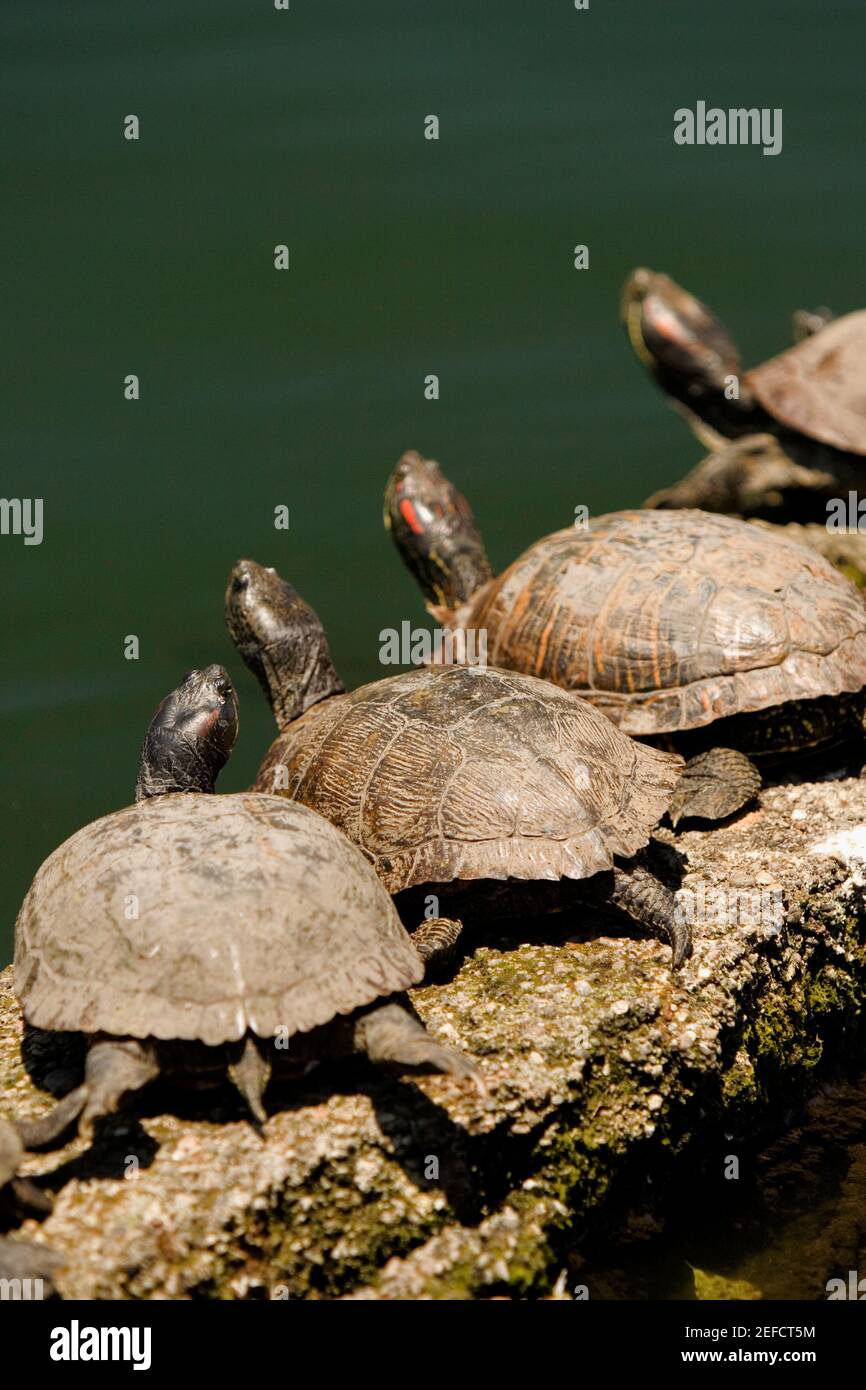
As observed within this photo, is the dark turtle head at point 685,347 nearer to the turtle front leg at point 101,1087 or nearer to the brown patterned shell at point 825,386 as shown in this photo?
the brown patterned shell at point 825,386

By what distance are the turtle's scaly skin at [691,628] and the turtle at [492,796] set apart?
0.52 m

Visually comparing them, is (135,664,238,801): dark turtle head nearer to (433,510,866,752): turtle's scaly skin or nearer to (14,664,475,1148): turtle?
(14,664,475,1148): turtle

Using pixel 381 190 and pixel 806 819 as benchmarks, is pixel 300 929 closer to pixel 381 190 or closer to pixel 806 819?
pixel 806 819

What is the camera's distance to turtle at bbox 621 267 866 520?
8.96 meters

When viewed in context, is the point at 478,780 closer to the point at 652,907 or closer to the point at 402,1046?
the point at 652,907

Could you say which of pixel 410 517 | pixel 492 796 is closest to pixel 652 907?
pixel 492 796

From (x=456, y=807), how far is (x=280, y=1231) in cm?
134

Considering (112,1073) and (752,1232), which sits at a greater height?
(112,1073)

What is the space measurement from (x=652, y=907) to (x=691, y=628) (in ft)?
4.47

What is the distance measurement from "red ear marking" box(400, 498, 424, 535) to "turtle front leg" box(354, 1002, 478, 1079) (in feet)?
12.4

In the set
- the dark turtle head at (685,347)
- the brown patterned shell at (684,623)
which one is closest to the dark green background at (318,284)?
the dark turtle head at (685,347)

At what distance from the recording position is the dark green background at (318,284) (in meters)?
8.25

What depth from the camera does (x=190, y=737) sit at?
5000mm

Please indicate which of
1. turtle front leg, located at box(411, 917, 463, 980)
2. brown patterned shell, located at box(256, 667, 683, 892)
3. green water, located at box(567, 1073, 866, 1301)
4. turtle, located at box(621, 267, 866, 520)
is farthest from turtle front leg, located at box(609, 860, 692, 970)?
turtle, located at box(621, 267, 866, 520)
